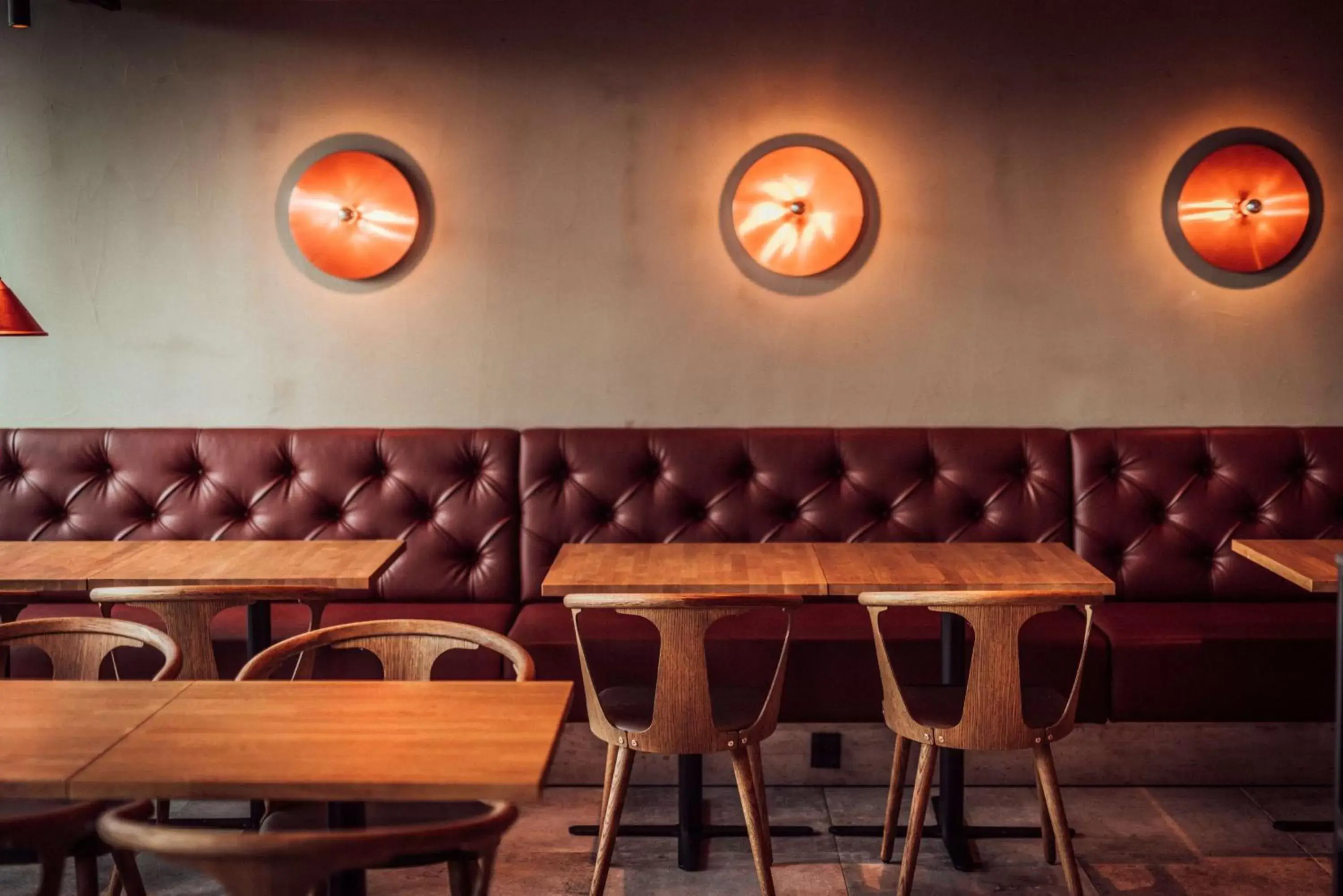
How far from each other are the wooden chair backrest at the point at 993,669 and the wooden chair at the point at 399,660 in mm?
773

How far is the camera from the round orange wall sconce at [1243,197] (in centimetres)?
351

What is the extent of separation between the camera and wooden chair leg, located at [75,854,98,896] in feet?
5.75

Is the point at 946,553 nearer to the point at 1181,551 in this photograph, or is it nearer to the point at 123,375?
the point at 1181,551

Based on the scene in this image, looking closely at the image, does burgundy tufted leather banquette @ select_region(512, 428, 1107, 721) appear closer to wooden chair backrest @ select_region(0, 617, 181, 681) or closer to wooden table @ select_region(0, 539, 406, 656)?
wooden table @ select_region(0, 539, 406, 656)

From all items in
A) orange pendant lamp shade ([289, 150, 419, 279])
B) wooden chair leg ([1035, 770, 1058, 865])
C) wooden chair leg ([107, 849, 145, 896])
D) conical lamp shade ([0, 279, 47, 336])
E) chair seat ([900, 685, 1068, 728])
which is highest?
orange pendant lamp shade ([289, 150, 419, 279])

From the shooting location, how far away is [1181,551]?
11.2 feet

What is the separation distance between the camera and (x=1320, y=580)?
2.48 metres

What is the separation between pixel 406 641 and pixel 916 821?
1106 millimetres

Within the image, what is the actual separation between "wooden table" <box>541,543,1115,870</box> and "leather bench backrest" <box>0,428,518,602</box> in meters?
0.58

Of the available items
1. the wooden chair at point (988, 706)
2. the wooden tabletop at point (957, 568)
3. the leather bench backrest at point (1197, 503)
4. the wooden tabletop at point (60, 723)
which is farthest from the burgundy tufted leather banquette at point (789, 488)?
the wooden tabletop at point (60, 723)

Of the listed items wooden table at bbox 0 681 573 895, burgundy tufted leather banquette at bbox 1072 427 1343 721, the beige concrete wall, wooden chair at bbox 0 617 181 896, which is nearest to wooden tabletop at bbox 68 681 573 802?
wooden table at bbox 0 681 573 895

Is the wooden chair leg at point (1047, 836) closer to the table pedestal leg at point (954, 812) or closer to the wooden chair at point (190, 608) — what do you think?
the table pedestal leg at point (954, 812)

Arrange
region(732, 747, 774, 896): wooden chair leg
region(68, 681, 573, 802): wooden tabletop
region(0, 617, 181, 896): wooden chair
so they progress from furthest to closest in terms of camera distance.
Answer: region(732, 747, 774, 896): wooden chair leg
region(0, 617, 181, 896): wooden chair
region(68, 681, 573, 802): wooden tabletop

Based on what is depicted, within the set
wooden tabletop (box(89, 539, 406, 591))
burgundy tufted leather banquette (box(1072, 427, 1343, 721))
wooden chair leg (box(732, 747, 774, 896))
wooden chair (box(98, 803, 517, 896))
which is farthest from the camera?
burgundy tufted leather banquette (box(1072, 427, 1343, 721))
